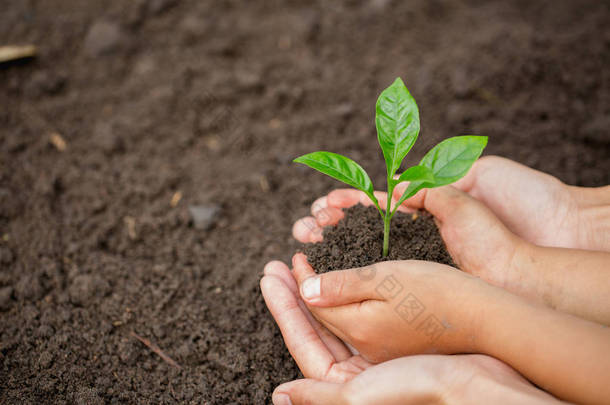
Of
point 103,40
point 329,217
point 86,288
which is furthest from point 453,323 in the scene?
point 103,40

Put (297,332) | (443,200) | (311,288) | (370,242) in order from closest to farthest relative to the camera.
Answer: (311,288)
(297,332)
(370,242)
(443,200)

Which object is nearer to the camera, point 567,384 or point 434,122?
point 567,384

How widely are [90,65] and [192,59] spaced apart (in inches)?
27.8

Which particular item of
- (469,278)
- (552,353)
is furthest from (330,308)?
(552,353)

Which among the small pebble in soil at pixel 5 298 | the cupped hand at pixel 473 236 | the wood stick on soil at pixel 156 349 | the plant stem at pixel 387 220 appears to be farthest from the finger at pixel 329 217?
the small pebble in soil at pixel 5 298

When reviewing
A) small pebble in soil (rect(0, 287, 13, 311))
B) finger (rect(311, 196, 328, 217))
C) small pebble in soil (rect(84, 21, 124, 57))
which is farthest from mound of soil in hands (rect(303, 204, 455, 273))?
small pebble in soil (rect(84, 21, 124, 57))

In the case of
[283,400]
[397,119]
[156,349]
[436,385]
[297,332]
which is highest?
[397,119]

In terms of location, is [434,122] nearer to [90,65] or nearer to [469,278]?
[469,278]

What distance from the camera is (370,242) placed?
189 cm

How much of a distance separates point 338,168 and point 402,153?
9.9 inches

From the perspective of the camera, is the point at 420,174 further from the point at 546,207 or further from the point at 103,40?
the point at 103,40

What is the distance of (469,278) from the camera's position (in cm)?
160

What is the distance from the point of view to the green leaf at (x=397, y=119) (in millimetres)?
1644

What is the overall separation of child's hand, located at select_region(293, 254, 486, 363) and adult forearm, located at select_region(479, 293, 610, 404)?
0.06 m
